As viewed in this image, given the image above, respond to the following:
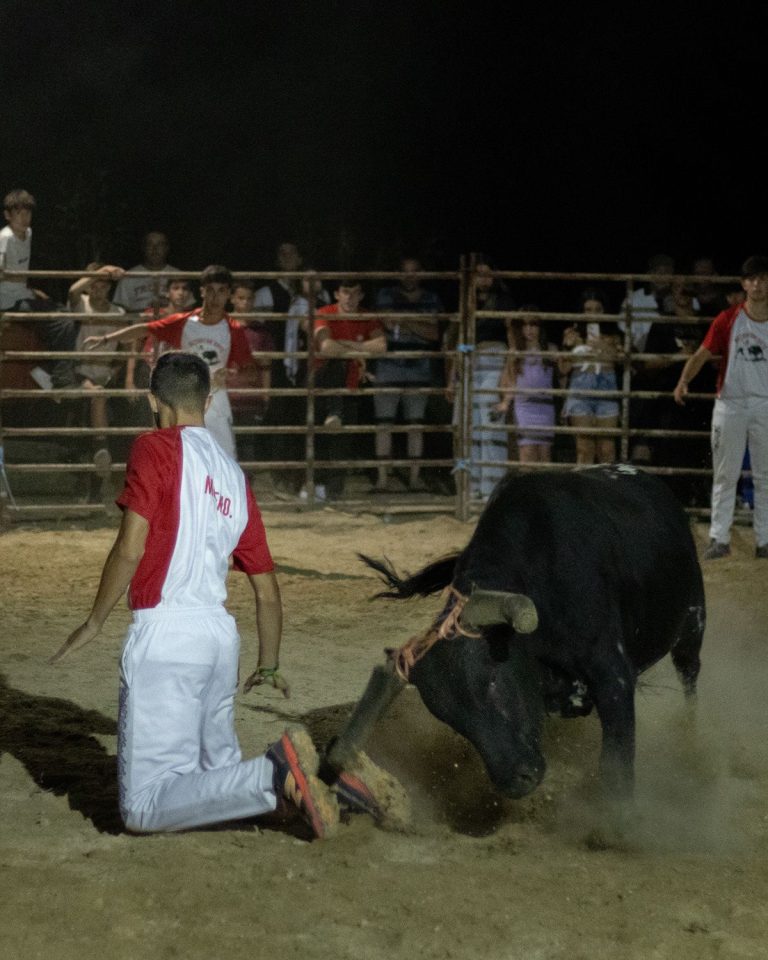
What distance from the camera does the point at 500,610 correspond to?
4.44m

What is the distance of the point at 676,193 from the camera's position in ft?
67.1

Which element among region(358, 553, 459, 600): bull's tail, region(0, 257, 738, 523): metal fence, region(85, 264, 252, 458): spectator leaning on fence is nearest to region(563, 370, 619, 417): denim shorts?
region(0, 257, 738, 523): metal fence

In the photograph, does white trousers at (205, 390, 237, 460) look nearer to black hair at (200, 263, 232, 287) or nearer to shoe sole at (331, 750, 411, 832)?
black hair at (200, 263, 232, 287)

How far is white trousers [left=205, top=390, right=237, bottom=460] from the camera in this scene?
393 inches

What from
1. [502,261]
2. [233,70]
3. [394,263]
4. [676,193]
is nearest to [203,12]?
[233,70]

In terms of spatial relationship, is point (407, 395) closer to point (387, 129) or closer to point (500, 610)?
point (500, 610)

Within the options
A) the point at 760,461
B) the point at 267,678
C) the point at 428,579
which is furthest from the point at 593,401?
the point at 267,678

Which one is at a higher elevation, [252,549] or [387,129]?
[387,129]

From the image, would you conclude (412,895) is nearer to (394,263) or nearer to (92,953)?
(92,953)

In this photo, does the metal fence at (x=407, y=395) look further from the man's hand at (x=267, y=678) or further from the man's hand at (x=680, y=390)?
the man's hand at (x=267, y=678)

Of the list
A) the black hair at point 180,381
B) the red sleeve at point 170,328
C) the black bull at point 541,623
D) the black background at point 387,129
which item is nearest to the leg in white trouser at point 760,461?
the red sleeve at point 170,328

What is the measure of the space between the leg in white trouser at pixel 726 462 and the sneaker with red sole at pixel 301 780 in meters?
6.85

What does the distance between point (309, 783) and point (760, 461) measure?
7235 millimetres

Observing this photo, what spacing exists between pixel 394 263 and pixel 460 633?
372 inches
